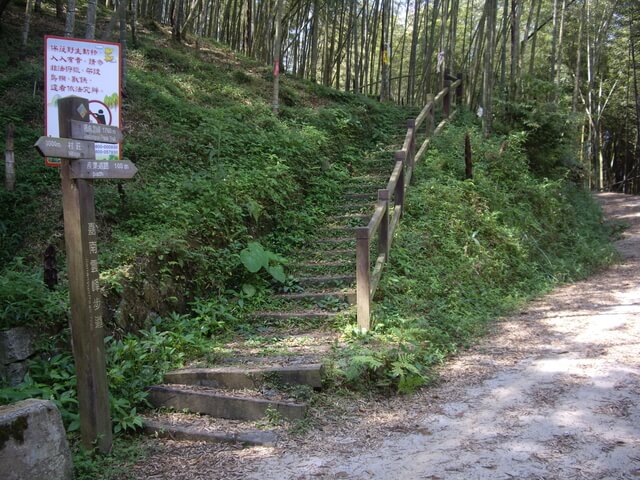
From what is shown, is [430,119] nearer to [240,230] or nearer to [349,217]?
[349,217]

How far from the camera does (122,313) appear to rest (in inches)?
185

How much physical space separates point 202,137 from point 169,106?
140 centimetres

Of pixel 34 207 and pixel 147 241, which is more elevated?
pixel 34 207

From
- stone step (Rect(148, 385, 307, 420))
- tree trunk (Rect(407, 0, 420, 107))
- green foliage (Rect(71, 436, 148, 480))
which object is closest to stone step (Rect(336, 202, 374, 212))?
stone step (Rect(148, 385, 307, 420))

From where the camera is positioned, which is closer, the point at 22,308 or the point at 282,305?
the point at 22,308

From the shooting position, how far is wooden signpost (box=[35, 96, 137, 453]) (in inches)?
130

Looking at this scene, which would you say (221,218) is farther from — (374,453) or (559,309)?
(559,309)

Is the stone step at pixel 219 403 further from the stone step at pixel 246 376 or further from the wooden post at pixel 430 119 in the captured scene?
the wooden post at pixel 430 119

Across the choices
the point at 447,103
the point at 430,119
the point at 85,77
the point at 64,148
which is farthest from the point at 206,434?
the point at 447,103

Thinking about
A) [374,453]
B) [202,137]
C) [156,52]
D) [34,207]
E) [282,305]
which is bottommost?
[374,453]

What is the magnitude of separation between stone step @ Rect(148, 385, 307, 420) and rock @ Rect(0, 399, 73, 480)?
1.03 meters

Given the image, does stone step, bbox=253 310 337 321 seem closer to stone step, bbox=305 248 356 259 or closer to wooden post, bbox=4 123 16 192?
stone step, bbox=305 248 356 259

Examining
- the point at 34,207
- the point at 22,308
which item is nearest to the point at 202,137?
the point at 34,207

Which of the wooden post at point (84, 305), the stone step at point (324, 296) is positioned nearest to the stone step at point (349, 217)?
the stone step at point (324, 296)
